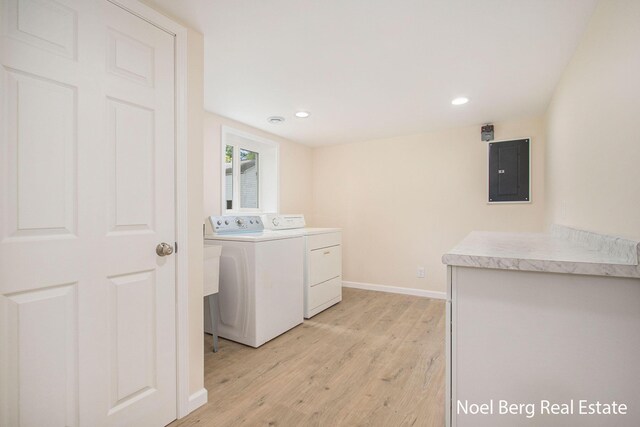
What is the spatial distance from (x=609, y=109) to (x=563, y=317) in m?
0.98

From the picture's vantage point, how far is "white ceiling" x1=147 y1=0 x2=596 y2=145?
1.46m

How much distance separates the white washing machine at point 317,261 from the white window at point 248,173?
401mm

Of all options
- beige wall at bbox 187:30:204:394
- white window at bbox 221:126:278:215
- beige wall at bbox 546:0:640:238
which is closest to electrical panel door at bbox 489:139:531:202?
beige wall at bbox 546:0:640:238

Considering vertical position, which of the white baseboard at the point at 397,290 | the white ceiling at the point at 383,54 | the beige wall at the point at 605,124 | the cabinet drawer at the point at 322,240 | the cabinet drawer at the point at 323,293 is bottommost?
the white baseboard at the point at 397,290

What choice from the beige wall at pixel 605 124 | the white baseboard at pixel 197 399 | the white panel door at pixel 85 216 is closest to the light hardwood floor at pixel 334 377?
the white baseboard at pixel 197 399

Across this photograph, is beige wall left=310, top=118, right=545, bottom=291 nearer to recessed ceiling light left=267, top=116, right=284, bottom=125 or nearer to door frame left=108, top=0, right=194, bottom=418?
recessed ceiling light left=267, top=116, right=284, bottom=125

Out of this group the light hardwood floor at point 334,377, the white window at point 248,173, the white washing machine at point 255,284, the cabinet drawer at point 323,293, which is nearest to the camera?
the light hardwood floor at point 334,377

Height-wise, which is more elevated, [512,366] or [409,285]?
[512,366]

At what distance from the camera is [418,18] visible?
59.7 inches

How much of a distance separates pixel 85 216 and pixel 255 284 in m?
1.34

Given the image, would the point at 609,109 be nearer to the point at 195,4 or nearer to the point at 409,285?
the point at 195,4

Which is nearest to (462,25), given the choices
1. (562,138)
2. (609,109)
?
(609,109)

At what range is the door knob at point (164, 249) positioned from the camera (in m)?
1.43

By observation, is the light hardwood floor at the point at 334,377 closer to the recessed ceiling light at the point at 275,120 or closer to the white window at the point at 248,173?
the white window at the point at 248,173
